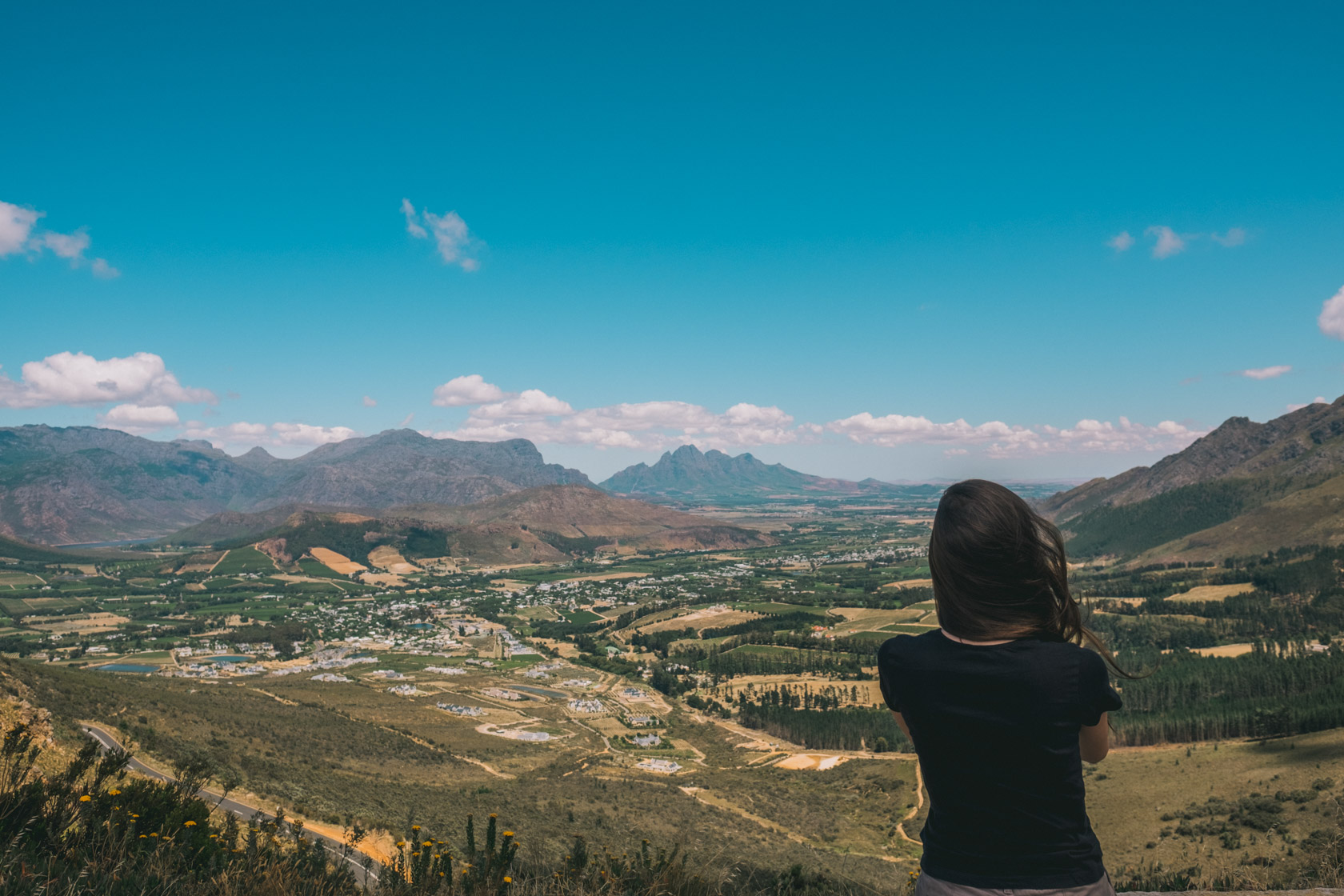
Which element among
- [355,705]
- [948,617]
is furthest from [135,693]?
[948,617]

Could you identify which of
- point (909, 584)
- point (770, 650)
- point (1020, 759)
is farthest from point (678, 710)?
point (909, 584)

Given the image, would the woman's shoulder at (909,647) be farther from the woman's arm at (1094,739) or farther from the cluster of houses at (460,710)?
the cluster of houses at (460,710)

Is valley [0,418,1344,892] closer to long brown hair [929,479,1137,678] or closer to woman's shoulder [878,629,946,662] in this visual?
long brown hair [929,479,1137,678]

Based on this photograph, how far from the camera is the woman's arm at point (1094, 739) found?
265cm

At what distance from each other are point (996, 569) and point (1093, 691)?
53cm

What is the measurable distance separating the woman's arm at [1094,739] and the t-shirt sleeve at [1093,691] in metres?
0.07

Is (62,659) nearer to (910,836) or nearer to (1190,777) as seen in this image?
(910,836)

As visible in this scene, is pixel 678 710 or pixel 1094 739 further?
pixel 678 710

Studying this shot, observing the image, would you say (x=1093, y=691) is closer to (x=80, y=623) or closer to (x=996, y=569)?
(x=996, y=569)

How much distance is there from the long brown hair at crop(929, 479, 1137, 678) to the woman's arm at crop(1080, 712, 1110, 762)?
35 centimetres

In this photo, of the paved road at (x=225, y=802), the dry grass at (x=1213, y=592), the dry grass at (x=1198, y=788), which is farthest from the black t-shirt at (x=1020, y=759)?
the dry grass at (x=1213, y=592)

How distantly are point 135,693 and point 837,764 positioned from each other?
180 ft

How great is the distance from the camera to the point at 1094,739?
2738 millimetres

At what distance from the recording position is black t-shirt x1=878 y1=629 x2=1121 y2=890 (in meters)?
2.53
